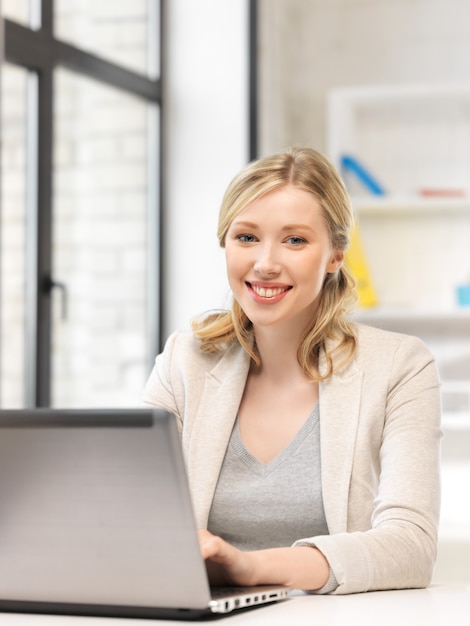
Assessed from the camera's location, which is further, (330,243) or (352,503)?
(330,243)

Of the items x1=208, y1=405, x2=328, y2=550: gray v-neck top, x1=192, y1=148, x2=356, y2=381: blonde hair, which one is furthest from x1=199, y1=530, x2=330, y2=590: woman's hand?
x1=192, y1=148, x2=356, y2=381: blonde hair

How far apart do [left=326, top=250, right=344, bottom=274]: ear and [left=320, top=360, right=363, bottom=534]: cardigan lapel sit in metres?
0.19

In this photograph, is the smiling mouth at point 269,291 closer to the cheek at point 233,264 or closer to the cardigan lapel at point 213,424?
the cheek at point 233,264

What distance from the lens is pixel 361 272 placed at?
369 centimetres

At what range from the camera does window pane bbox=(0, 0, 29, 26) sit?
2.98 metres

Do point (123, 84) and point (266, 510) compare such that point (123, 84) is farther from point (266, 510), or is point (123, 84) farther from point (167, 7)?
A: point (266, 510)

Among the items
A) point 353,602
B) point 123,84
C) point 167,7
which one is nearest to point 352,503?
point 353,602

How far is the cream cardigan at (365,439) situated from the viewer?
4.74 feet

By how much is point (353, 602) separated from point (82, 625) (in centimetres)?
33

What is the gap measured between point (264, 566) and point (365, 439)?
1.38ft

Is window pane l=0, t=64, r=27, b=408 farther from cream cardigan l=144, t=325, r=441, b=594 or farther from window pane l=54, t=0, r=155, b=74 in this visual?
cream cardigan l=144, t=325, r=441, b=594

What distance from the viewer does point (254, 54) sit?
12.8 ft

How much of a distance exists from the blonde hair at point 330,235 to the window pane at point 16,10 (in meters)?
1.43

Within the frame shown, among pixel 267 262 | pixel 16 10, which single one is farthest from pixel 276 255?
pixel 16 10
